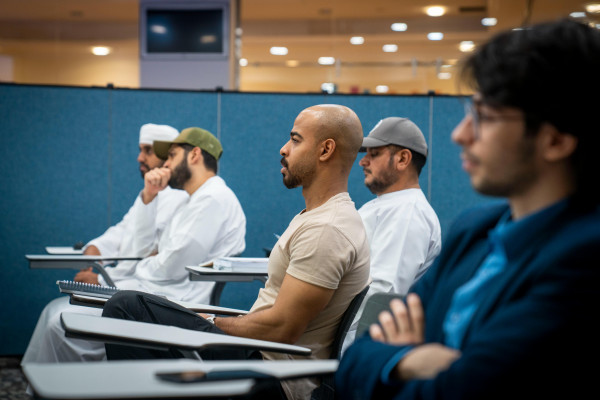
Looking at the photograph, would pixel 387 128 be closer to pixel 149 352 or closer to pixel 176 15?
pixel 149 352

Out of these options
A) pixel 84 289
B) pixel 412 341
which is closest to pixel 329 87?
pixel 84 289

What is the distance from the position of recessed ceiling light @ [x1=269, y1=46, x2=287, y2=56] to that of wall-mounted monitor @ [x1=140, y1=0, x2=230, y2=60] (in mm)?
558

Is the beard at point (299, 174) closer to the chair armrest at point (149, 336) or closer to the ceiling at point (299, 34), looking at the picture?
the chair armrest at point (149, 336)

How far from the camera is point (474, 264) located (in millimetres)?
1106

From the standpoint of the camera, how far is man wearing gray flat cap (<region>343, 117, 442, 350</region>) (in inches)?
95.0

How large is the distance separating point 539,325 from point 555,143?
0.26 m

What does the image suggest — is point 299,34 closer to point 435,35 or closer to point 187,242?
A: point 435,35

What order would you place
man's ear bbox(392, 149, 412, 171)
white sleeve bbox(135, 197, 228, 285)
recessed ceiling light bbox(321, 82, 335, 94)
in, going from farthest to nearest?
recessed ceiling light bbox(321, 82, 335, 94)
white sleeve bbox(135, 197, 228, 285)
man's ear bbox(392, 149, 412, 171)

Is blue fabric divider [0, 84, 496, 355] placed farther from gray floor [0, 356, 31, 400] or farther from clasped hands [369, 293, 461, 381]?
clasped hands [369, 293, 461, 381]

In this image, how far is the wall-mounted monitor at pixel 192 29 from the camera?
676 cm

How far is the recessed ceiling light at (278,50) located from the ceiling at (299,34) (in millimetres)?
52

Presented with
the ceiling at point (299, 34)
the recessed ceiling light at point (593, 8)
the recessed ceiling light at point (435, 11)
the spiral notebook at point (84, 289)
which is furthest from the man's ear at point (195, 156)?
the recessed ceiling light at point (593, 8)

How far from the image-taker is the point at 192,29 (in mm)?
6770

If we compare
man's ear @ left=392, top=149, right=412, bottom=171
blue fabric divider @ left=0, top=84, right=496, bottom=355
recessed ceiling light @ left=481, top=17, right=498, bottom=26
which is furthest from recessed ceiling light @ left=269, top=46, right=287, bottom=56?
man's ear @ left=392, top=149, right=412, bottom=171
